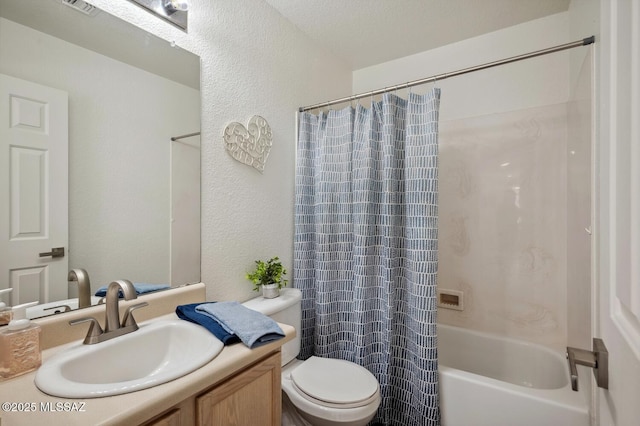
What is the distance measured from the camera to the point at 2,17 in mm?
926

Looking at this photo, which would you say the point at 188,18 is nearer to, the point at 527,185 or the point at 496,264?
the point at 527,185

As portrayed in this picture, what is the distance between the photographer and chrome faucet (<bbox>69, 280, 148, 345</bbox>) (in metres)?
0.98

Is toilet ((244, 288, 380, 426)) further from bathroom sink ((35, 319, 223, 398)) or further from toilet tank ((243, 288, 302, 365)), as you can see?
bathroom sink ((35, 319, 223, 398))

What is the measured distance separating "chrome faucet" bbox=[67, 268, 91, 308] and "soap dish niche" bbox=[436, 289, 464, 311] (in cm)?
217

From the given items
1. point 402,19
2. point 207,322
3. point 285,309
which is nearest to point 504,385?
point 285,309

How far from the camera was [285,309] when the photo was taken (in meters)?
1.63

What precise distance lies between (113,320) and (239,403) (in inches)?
20.1

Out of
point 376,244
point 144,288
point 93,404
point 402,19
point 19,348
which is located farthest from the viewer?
point 402,19

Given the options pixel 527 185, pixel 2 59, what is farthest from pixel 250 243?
pixel 527 185

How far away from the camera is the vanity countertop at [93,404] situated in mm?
629

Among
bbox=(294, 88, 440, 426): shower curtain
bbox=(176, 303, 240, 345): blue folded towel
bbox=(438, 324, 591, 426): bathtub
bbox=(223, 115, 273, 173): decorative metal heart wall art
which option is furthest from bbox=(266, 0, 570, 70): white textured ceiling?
bbox=(438, 324, 591, 426): bathtub

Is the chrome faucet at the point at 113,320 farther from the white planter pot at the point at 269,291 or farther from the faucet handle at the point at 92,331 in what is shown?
the white planter pot at the point at 269,291

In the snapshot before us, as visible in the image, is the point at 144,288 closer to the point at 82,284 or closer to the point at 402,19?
the point at 82,284

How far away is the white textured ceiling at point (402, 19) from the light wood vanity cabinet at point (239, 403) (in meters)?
1.98
